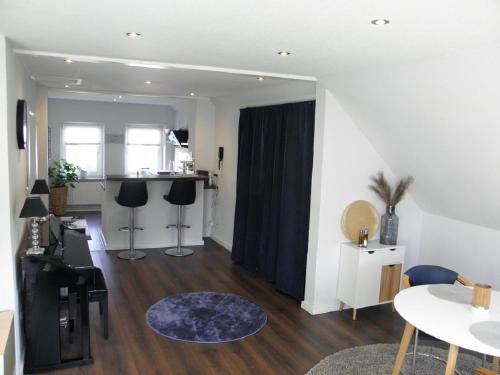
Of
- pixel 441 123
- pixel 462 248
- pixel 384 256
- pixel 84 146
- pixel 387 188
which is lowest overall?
pixel 384 256

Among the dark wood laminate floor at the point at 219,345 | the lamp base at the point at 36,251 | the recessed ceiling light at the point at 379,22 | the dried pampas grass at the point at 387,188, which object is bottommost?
the dark wood laminate floor at the point at 219,345

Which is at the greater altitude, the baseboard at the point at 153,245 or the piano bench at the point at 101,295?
the piano bench at the point at 101,295

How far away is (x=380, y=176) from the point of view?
4.58 m

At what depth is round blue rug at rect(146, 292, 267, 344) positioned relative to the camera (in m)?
3.92

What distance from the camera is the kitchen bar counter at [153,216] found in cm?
644

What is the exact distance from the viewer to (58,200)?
8.70 meters

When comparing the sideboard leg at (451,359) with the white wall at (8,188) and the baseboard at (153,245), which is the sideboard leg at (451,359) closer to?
the white wall at (8,188)

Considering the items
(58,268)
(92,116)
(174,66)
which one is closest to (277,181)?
(174,66)

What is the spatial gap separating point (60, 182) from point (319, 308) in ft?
20.9

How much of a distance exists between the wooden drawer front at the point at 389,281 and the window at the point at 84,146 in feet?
24.1

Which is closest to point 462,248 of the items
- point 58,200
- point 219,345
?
point 219,345

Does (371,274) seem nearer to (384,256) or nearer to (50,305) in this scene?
(384,256)

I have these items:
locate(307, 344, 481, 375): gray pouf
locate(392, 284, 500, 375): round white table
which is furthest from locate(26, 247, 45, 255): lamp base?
locate(392, 284, 500, 375): round white table

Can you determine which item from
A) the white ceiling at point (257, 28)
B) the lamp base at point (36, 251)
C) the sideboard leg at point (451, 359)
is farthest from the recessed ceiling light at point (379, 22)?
the lamp base at point (36, 251)
